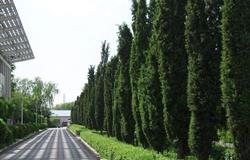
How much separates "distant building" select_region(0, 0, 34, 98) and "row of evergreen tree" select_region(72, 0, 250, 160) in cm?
2928

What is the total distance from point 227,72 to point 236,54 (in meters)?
0.48

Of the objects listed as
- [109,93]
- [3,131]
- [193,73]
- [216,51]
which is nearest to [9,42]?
[3,131]

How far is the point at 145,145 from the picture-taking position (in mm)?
22750

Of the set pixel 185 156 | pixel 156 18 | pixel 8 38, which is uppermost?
pixel 8 38

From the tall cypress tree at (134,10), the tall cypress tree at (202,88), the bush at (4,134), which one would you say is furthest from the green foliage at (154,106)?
the bush at (4,134)

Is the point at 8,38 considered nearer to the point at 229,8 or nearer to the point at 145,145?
the point at 145,145

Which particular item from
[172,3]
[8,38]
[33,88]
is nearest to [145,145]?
[172,3]

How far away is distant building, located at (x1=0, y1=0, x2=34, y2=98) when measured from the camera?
51219mm

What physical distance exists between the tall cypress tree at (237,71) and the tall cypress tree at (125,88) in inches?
562

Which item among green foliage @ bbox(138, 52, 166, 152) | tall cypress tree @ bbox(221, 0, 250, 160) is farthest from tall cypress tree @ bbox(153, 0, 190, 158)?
tall cypress tree @ bbox(221, 0, 250, 160)

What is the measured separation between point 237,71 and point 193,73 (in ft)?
8.17

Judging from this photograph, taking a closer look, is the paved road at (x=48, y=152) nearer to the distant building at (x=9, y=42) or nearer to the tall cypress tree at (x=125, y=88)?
the tall cypress tree at (x=125, y=88)

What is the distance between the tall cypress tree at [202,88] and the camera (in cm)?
1409

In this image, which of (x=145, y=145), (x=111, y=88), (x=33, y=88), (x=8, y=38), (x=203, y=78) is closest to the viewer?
(x=203, y=78)
